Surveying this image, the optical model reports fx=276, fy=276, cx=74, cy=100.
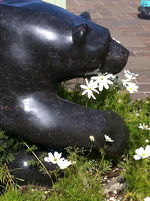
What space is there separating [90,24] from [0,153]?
124cm

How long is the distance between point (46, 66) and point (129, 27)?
5.44 m

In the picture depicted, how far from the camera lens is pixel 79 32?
1913 millimetres

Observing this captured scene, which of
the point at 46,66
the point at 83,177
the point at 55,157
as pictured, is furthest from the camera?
the point at 83,177

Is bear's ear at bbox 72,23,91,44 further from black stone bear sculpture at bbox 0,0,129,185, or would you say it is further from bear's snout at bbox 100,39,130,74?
bear's snout at bbox 100,39,130,74

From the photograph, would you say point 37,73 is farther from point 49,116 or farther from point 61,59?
point 49,116

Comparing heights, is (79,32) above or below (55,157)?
above

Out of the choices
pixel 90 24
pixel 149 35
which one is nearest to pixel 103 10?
pixel 149 35

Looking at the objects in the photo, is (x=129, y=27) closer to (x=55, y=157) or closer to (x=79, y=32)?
(x=79, y=32)

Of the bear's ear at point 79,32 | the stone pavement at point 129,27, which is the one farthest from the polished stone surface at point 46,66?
the stone pavement at point 129,27

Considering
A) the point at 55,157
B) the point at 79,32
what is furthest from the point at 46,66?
the point at 55,157

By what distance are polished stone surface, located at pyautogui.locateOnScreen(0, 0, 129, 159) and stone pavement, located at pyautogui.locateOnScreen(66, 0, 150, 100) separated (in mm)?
2167

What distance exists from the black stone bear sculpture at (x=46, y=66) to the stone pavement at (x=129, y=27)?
7.11 ft

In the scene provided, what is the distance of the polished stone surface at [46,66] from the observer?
1906mm

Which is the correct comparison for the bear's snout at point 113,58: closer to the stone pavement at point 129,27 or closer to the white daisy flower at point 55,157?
the white daisy flower at point 55,157
